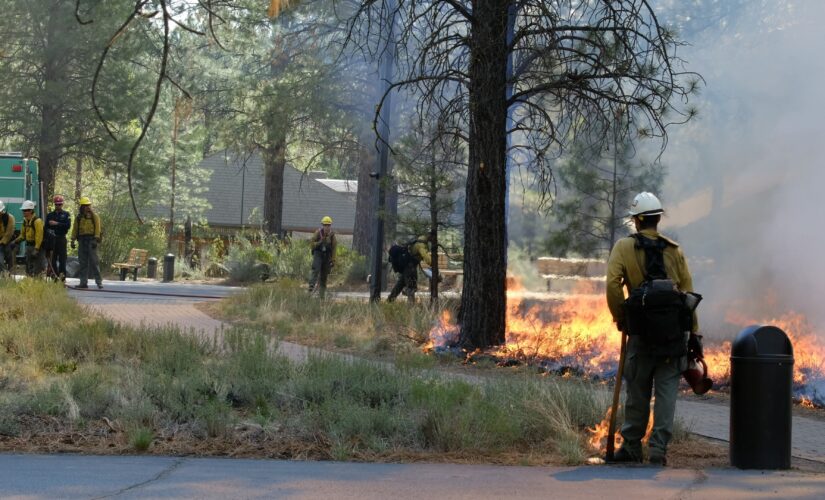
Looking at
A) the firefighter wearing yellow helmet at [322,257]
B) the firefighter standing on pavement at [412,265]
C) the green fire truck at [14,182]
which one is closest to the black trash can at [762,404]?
the firefighter standing on pavement at [412,265]

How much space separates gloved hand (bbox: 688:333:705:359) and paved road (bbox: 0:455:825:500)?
29.4 inches

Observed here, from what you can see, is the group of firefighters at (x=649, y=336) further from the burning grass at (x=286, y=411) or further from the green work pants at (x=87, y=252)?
the green work pants at (x=87, y=252)

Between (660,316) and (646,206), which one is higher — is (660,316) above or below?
below

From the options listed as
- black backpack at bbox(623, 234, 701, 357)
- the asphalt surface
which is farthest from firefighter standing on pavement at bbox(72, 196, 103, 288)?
black backpack at bbox(623, 234, 701, 357)

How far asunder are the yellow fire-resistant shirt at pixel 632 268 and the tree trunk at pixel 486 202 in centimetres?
581

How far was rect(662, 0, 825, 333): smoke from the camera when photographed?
576 inches

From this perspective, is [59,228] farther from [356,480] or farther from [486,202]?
[356,480]

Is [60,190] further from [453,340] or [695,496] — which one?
[695,496]

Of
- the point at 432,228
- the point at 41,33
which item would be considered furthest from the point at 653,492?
the point at 41,33

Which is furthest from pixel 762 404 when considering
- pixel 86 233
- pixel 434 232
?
pixel 86 233

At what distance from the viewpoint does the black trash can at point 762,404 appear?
759cm

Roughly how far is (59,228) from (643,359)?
1773cm

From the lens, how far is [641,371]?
7.69 m

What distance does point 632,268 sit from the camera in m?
7.71
